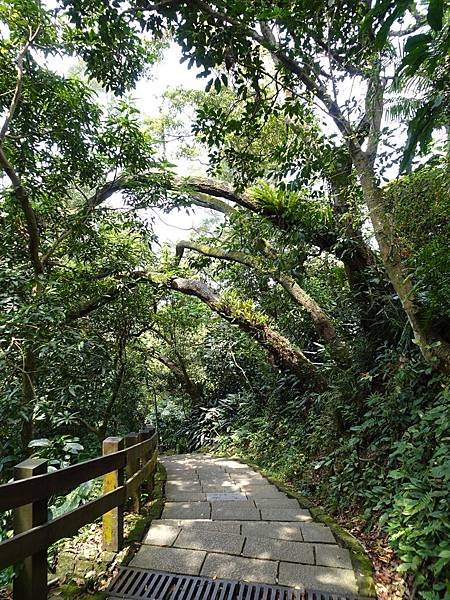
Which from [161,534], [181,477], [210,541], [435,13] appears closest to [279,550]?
[210,541]

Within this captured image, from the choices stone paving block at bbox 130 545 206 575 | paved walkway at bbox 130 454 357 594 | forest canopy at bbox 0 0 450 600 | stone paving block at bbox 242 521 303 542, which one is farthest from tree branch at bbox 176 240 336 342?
stone paving block at bbox 130 545 206 575

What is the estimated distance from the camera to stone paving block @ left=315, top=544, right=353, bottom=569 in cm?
255

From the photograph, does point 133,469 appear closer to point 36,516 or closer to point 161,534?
point 161,534

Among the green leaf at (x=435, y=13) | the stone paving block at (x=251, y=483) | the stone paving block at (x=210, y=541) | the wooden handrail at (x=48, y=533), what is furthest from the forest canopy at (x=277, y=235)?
the wooden handrail at (x=48, y=533)

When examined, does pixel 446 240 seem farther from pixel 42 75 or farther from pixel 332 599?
pixel 42 75

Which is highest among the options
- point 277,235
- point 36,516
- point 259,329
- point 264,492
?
point 277,235

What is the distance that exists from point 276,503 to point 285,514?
0.48 metres

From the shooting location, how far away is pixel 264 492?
4.68m

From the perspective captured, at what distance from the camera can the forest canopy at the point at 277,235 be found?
119 inches

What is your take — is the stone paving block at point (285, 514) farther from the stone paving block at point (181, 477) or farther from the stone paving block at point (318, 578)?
the stone paving block at point (181, 477)

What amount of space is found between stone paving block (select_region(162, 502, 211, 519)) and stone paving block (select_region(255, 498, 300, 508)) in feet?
1.93

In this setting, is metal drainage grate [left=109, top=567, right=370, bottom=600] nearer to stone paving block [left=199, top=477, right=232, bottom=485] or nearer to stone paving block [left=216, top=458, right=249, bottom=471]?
stone paving block [left=199, top=477, right=232, bottom=485]

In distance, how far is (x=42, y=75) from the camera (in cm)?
448

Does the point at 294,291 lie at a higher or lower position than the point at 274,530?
higher
